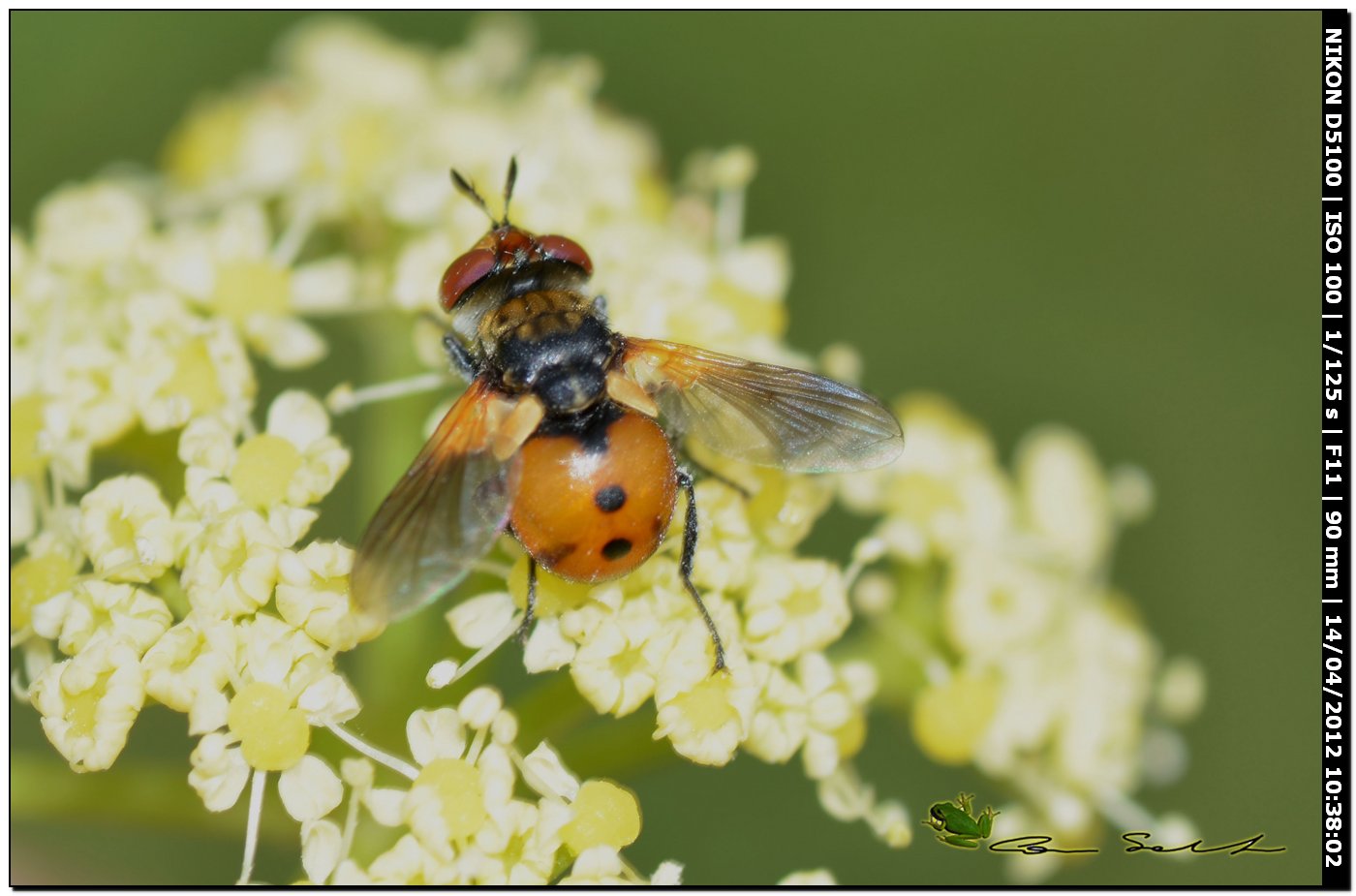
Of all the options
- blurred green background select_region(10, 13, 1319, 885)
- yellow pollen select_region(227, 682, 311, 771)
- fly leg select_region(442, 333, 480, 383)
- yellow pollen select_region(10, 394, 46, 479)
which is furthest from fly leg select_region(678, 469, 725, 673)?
blurred green background select_region(10, 13, 1319, 885)

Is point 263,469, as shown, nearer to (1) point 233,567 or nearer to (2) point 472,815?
(1) point 233,567

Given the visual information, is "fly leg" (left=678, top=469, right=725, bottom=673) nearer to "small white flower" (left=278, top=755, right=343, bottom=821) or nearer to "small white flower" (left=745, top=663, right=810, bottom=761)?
"small white flower" (left=745, top=663, right=810, bottom=761)

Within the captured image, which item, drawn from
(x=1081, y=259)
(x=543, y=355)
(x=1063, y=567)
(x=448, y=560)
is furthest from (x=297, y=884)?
(x=1081, y=259)

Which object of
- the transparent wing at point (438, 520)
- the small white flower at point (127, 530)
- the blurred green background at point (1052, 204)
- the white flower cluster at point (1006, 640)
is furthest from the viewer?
the blurred green background at point (1052, 204)

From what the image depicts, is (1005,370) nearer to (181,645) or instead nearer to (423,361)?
(423,361)

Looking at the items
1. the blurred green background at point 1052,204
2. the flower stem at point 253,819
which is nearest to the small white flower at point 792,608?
the flower stem at point 253,819
